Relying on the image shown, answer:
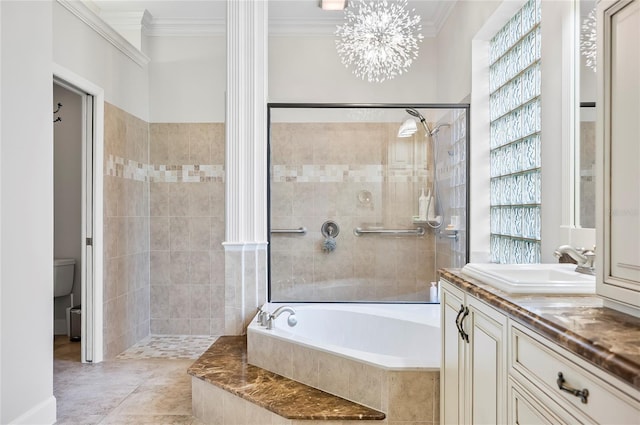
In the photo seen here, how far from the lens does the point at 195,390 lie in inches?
103

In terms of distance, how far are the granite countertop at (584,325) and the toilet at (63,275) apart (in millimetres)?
4001

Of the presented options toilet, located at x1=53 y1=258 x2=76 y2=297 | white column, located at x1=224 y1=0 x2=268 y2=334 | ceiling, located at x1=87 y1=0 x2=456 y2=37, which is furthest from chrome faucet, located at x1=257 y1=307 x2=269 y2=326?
ceiling, located at x1=87 y1=0 x2=456 y2=37

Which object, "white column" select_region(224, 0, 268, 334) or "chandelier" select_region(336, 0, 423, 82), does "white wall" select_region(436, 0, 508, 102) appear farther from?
"white column" select_region(224, 0, 268, 334)

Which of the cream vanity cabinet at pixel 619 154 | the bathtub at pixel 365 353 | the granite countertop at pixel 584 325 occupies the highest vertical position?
the cream vanity cabinet at pixel 619 154

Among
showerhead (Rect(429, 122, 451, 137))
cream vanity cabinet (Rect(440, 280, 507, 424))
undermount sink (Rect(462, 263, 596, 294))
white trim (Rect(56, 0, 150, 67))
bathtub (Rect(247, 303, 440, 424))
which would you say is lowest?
bathtub (Rect(247, 303, 440, 424))

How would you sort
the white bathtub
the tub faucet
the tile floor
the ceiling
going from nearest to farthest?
the tile floor
the tub faucet
the white bathtub
the ceiling

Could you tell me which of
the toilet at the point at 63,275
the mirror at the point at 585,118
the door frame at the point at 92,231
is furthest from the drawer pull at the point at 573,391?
the toilet at the point at 63,275

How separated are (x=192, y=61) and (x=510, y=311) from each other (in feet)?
13.7

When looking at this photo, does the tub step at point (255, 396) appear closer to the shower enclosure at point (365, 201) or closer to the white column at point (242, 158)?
the white column at point (242, 158)

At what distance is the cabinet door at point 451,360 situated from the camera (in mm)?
1651

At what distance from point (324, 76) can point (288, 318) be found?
8.28ft

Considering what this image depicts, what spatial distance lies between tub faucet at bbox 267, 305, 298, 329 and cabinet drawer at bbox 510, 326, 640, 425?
1.84 meters

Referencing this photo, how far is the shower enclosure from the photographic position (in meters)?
3.66

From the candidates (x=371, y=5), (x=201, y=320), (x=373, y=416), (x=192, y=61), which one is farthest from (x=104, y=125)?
(x=373, y=416)
